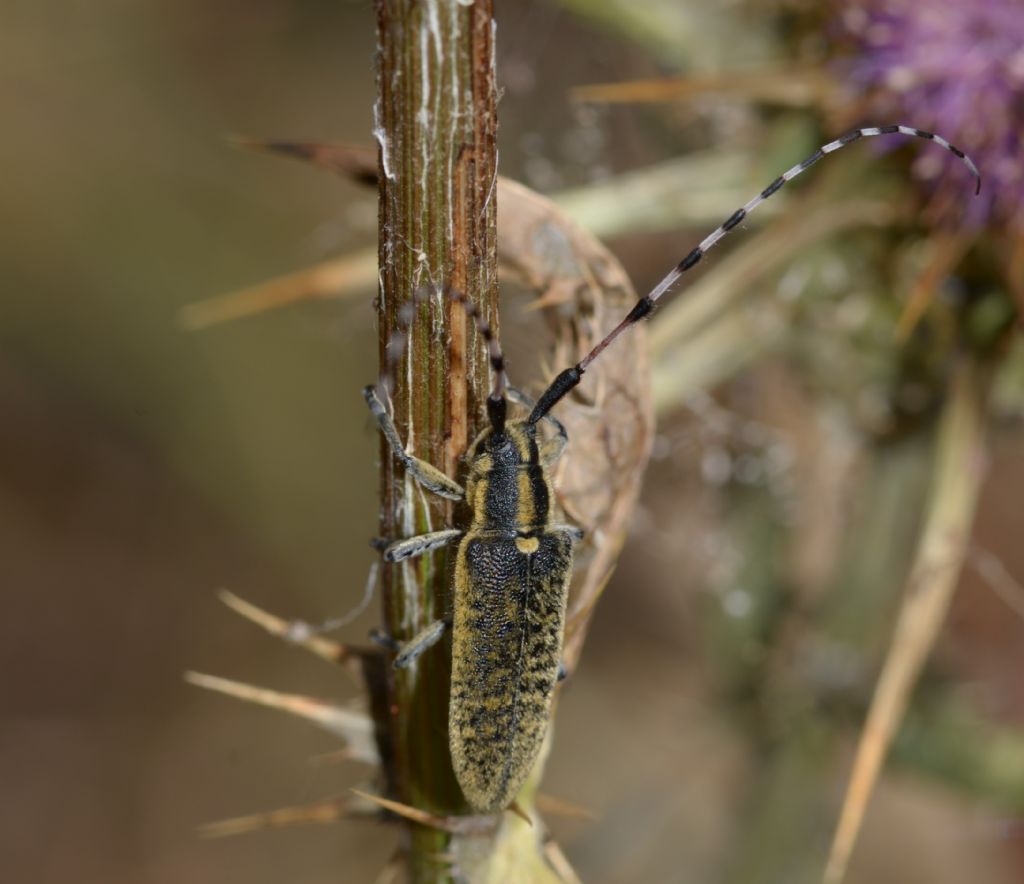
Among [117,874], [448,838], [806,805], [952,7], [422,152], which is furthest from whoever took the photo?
[117,874]

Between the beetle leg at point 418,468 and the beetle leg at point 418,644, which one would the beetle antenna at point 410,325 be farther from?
the beetle leg at point 418,644

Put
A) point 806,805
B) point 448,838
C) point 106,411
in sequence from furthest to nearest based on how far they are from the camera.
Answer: point 106,411 < point 806,805 < point 448,838

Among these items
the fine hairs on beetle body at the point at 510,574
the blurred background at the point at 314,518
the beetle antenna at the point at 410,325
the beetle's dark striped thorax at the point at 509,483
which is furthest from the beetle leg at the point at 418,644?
the blurred background at the point at 314,518

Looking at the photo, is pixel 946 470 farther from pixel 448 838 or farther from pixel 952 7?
pixel 448 838

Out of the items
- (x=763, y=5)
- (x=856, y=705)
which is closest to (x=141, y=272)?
(x=763, y=5)

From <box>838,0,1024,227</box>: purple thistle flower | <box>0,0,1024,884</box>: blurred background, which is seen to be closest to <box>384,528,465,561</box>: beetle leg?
<box>0,0,1024,884</box>: blurred background

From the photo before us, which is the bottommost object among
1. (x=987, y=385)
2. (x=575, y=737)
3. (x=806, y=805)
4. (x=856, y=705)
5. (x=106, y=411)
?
(x=575, y=737)

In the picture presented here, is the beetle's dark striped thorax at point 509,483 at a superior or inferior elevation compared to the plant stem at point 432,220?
inferior
